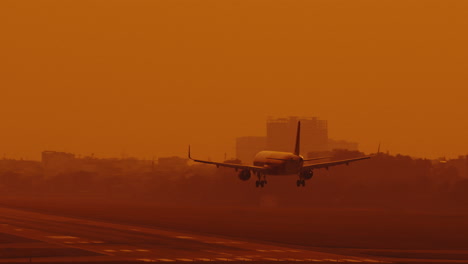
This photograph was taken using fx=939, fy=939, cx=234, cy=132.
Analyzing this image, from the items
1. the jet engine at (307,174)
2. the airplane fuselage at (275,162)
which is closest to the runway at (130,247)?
the jet engine at (307,174)

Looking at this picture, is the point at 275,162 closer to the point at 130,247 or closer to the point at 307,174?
the point at 307,174

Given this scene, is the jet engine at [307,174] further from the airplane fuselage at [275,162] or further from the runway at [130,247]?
the runway at [130,247]

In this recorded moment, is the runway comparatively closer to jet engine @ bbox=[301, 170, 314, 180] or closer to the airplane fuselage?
jet engine @ bbox=[301, 170, 314, 180]

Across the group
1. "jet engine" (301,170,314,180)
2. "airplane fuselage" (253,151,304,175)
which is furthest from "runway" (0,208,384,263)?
"airplane fuselage" (253,151,304,175)

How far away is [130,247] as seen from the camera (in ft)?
447

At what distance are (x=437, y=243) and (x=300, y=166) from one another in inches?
1605

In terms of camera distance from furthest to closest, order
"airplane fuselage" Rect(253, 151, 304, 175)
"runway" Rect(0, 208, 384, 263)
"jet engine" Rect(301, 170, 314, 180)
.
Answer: "airplane fuselage" Rect(253, 151, 304, 175)
"runway" Rect(0, 208, 384, 263)
"jet engine" Rect(301, 170, 314, 180)

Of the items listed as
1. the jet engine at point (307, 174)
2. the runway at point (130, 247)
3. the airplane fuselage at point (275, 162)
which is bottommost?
the runway at point (130, 247)

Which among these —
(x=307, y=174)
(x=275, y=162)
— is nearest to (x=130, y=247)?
(x=275, y=162)

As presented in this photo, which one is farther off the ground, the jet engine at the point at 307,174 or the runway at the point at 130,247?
the jet engine at the point at 307,174

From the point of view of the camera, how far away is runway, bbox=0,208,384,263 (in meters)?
120

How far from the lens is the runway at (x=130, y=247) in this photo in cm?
11962

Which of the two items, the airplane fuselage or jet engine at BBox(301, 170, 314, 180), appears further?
the airplane fuselage

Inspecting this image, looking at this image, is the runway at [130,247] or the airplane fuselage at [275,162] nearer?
the runway at [130,247]
